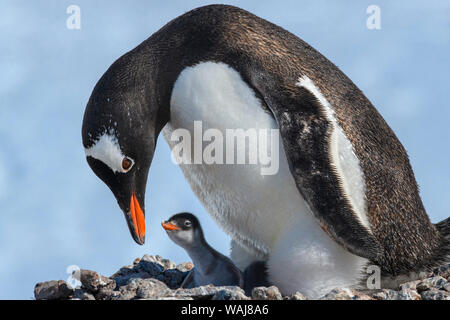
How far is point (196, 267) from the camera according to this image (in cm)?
444

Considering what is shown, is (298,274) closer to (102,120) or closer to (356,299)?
(356,299)

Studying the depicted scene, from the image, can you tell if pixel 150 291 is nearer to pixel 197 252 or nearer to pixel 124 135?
pixel 124 135

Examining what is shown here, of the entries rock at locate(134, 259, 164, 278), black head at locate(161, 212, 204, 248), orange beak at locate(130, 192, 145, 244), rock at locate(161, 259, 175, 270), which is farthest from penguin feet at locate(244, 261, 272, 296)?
rock at locate(161, 259, 175, 270)

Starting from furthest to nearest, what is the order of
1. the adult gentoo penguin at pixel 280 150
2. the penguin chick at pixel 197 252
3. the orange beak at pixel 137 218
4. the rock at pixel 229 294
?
1. the penguin chick at pixel 197 252
2. the orange beak at pixel 137 218
3. the adult gentoo penguin at pixel 280 150
4. the rock at pixel 229 294

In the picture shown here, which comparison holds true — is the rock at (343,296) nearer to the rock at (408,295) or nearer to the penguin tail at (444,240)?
the rock at (408,295)

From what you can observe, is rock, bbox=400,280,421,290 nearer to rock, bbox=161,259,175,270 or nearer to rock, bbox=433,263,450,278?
rock, bbox=433,263,450,278

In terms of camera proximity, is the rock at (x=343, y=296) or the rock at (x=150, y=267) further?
the rock at (x=150, y=267)

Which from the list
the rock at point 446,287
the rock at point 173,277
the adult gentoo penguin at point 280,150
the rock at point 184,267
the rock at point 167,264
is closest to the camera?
the rock at point 446,287

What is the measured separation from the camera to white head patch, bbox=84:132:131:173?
3.69m

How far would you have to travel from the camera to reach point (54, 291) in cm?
381

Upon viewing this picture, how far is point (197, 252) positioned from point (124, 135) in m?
1.13

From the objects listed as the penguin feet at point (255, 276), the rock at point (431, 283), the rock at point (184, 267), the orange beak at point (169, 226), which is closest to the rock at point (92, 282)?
the orange beak at point (169, 226)

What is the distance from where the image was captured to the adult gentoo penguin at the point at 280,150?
3.65 m
